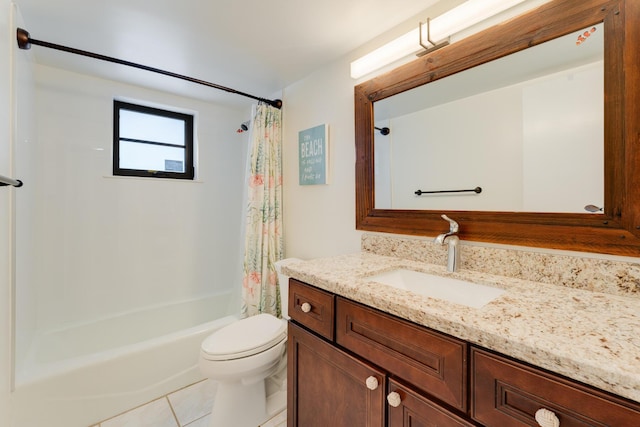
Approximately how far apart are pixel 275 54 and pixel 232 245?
1844 millimetres

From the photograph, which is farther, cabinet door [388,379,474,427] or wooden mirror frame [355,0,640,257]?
wooden mirror frame [355,0,640,257]

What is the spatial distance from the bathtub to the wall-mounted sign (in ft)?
3.93

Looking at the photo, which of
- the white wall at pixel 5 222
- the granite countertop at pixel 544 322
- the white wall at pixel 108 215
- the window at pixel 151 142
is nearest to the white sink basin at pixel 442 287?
the granite countertop at pixel 544 322

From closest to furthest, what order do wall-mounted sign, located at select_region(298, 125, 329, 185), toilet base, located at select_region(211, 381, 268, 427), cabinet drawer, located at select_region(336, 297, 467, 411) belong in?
1. cabinet drawer, located at select_region(336, 297, 467, 411)
2. toilet base, located at select_region(211, 381, 268, 427)
3. wall-mounted sign, located at select_region(298, 125, 329, 185)

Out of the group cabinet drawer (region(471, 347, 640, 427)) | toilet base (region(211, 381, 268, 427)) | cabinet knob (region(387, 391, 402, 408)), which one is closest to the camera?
A: cabinet drawer (region(471, 347, 640, 427))

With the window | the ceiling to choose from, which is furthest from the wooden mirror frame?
the window

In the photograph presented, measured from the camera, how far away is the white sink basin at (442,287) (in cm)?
98

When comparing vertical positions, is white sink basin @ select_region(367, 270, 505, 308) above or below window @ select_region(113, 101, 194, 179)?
below

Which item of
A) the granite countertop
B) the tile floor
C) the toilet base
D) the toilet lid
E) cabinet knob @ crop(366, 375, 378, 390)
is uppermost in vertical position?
the granite countertop

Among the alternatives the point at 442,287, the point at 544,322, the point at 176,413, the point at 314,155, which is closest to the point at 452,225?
the point at 442,287

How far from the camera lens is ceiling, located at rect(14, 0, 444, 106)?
1268mm

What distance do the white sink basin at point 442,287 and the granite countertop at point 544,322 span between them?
0.03 meters

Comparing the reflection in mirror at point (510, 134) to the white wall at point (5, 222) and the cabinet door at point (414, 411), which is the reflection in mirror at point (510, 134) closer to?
the cabinet door at point (414, 411)

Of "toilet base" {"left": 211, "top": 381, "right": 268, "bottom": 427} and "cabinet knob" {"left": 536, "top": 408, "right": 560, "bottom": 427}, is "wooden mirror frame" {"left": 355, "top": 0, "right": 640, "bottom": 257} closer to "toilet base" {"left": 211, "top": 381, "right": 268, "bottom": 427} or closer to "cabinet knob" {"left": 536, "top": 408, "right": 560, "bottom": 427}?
"cabinet knob" {"left": 536, "top": 408, "right": 560, "bottom": 427}
